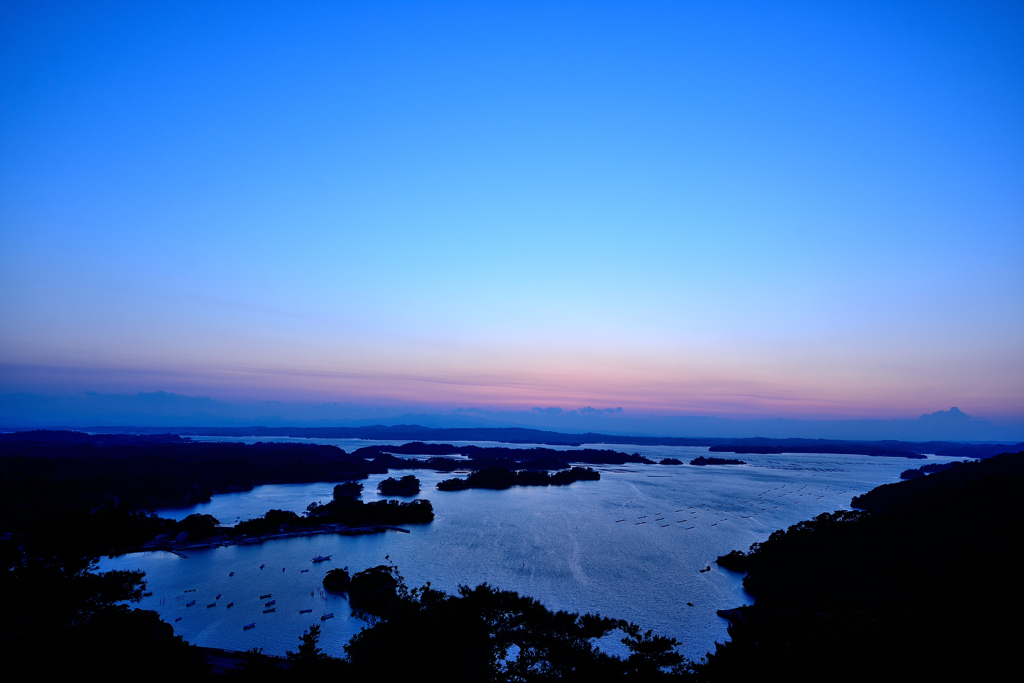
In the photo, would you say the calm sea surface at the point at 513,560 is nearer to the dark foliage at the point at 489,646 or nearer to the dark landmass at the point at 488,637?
the dark landmass at the point at 488,637

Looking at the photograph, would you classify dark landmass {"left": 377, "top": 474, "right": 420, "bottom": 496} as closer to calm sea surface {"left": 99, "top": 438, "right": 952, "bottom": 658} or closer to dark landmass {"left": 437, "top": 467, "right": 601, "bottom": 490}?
calm sea surface {"left": 99, "top": 438, "right": 952, "bottom": 658}

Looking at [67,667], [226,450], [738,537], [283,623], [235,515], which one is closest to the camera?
[67,667]

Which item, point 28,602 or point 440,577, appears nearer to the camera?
point 28,602

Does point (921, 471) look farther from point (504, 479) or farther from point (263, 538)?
point (263, 538)

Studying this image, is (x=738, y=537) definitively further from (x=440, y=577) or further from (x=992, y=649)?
(x=992, y=649)

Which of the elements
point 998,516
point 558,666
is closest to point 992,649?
point 558,666

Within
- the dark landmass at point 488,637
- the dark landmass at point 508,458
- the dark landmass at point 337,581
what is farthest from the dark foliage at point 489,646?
the dark landmass at point 508,458

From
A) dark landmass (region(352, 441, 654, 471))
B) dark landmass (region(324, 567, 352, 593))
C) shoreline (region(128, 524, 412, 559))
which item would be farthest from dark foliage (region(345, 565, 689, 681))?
dark landmass (region(352, 441, 654, 471))
